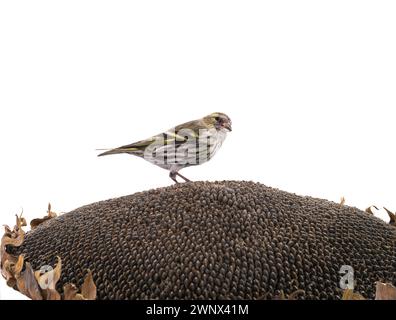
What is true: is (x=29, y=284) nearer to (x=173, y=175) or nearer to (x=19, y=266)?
(x=19, y=266)

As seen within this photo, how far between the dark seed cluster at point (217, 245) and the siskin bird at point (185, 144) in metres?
0.19

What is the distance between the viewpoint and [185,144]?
332cm

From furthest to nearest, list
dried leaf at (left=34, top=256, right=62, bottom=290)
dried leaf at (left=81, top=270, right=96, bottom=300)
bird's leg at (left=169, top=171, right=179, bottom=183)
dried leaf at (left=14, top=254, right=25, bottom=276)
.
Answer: bird's leg at (left=169, top=171, right=179, bottom=183) < dried leaf at (left=14, top=254, right=25, bottom=276) < dried leaf at (left=34, top=256, right=62, bottom=290) < dried leaf at (left=81, top=270, right=96, bottom=300)

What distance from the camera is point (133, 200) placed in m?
3.16

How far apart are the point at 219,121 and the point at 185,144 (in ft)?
0.73

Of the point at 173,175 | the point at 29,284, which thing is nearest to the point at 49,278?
the point at 29,284

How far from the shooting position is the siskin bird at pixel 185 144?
333 cm

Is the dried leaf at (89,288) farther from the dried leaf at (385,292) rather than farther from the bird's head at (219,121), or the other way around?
the bird's head at (219,121)

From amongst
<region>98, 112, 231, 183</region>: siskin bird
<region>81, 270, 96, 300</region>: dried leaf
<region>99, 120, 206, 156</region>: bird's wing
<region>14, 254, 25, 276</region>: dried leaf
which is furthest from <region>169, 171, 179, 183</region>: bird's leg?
<region>81, 270, 96, 300</region>: dried leaf

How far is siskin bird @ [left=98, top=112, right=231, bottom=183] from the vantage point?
333cm

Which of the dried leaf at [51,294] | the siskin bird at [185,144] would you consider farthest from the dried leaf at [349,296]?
the siskin bird at [185,144]

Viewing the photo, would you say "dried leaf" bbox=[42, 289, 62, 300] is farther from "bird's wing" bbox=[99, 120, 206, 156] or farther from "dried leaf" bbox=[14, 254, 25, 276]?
"bird's wing" bbox=[99, 120, 206, 156]
